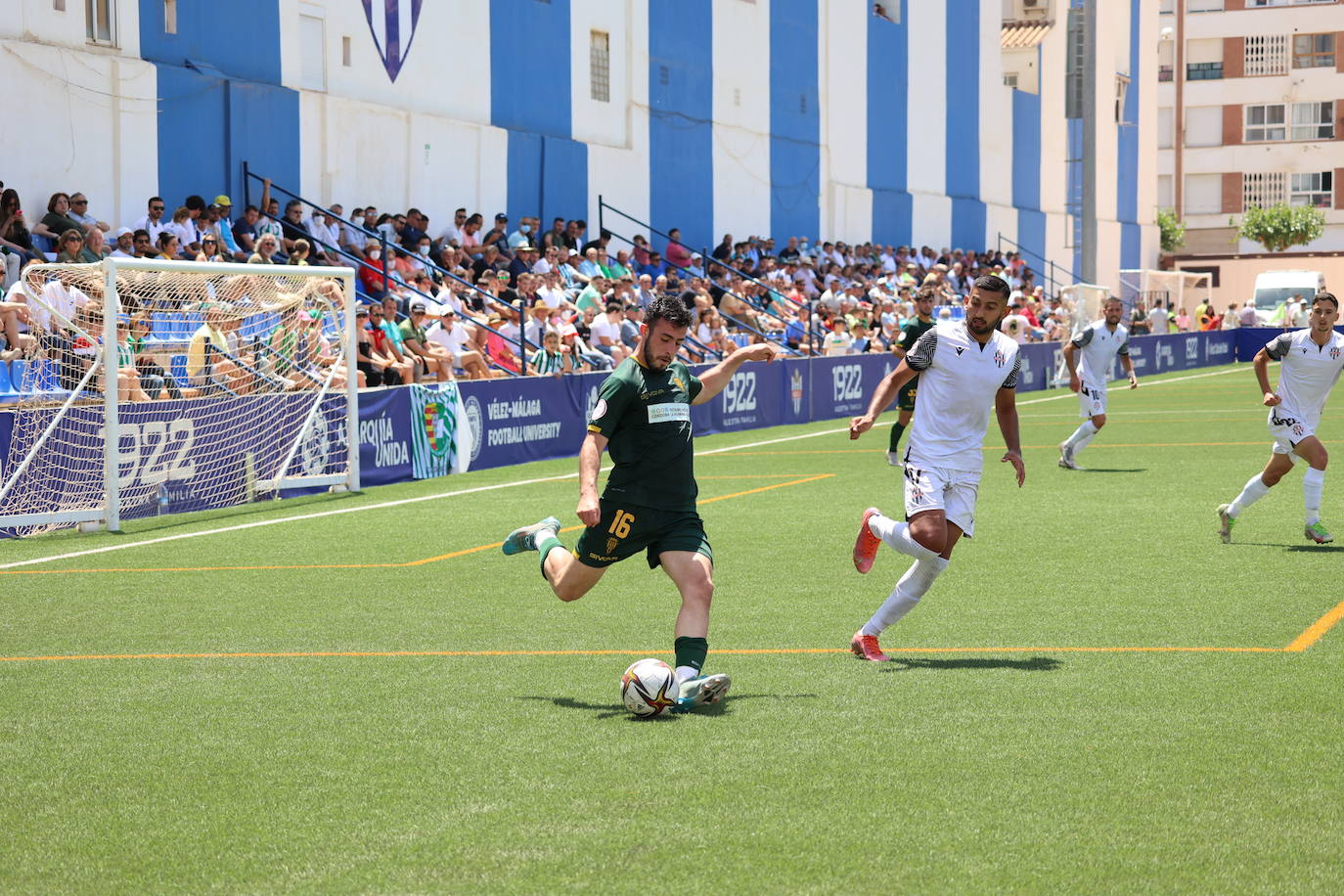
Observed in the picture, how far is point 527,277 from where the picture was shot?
27547mm

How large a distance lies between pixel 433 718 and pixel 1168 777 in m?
3.29

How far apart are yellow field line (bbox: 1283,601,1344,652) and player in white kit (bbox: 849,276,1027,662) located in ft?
6.04

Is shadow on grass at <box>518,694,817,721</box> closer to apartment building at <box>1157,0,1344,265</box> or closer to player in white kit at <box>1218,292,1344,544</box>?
player in white kit at <box>1218,292,1344,544</box>

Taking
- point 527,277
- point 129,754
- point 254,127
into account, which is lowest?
point 129,754

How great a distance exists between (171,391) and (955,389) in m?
10.9

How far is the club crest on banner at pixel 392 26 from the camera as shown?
3008 centimetres

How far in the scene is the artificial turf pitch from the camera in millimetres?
5578

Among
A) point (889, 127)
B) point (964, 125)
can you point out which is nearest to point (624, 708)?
point (889, 127)

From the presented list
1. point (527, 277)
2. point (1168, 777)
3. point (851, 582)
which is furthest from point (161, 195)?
point (1168, 777)

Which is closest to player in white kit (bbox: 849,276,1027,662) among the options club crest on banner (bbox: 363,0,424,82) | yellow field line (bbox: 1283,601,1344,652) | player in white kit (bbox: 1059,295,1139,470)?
yellow field line (bbox: 1283,601,1344,652)

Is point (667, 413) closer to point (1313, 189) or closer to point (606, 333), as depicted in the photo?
point (606, 333)

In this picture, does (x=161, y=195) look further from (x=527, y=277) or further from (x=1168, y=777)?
(x=1168, y=777)

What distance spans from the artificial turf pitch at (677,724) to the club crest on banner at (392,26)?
699 inches

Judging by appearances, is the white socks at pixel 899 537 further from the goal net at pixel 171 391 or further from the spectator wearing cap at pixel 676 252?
the spectator wearing cap at pixel 676 252
